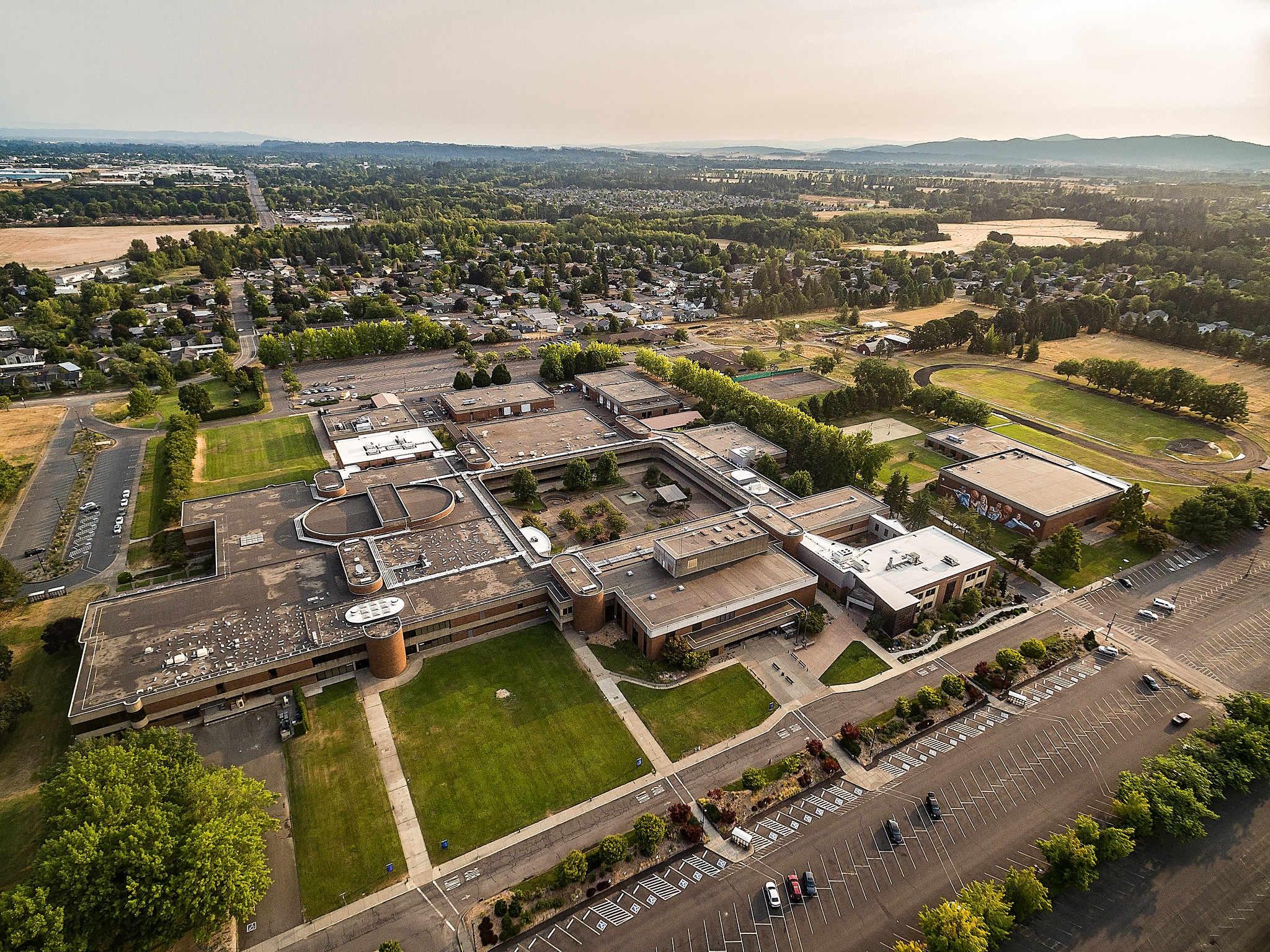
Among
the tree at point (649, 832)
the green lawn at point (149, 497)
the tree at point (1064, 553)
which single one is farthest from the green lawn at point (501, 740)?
the tree at point (1064, 553)

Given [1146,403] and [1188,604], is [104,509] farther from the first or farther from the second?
[1146,403]

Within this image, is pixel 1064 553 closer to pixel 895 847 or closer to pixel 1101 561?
pixel 1101 561

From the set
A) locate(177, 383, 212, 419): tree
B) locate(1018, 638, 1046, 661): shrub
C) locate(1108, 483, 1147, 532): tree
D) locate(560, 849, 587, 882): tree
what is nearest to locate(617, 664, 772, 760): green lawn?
locate(560, 849, 587, 882): tree

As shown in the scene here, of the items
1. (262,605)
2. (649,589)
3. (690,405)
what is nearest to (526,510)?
(649,589)

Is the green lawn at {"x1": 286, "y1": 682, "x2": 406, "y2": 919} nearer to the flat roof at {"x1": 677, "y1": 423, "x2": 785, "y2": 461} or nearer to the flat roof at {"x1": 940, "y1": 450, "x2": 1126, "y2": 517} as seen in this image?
the flat roof at {"x1": 677, "y1": 423, "x2": 785, "y2": 461}

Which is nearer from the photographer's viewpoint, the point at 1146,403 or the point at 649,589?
the point at 649,589

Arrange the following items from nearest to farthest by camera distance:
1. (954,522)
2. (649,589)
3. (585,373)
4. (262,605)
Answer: (262,605) → (649,589) → (954,522) → (585,373)

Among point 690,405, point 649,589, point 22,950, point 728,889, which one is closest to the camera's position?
point 22,950

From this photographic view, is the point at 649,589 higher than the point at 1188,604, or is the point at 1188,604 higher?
the point at 649,589
